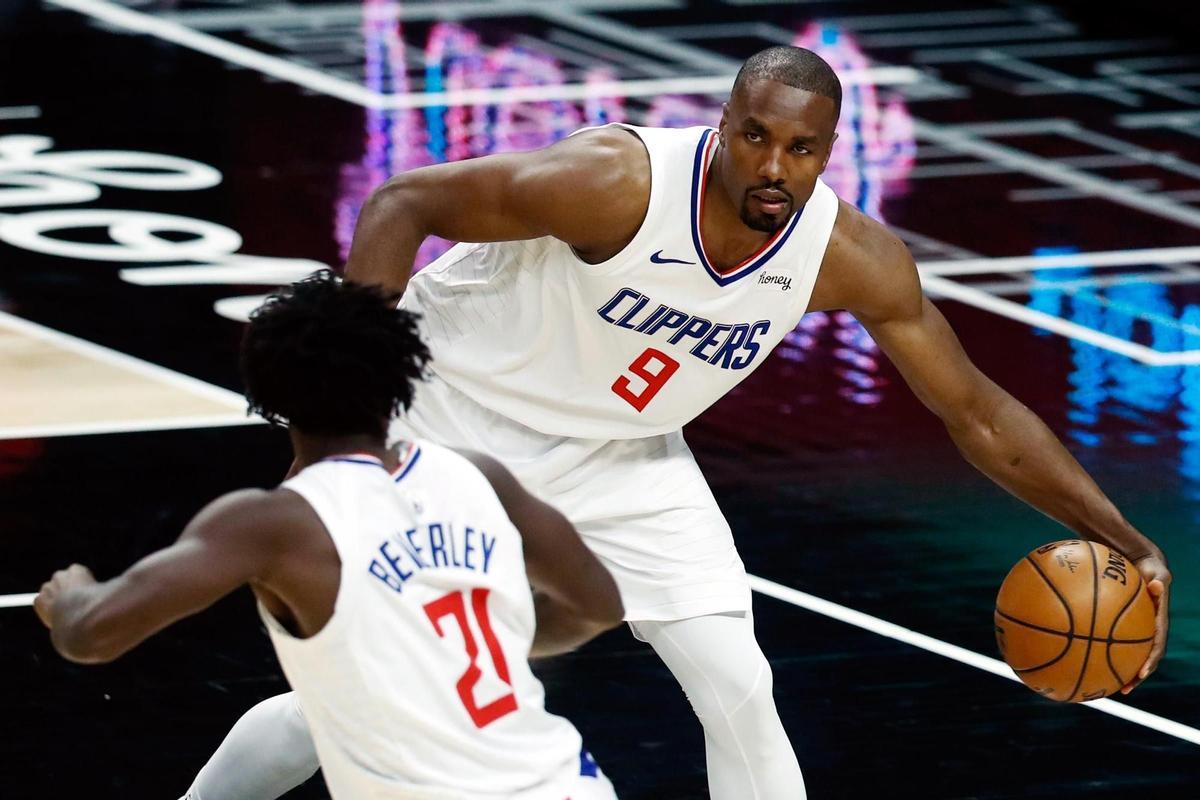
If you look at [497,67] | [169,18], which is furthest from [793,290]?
[169,18]

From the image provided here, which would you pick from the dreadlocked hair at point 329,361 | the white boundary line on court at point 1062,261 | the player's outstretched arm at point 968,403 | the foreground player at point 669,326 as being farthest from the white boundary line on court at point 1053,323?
the dreadlocked hair at point 329,361

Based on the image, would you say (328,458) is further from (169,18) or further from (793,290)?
(169,18)

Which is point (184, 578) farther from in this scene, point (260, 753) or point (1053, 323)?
point (1053, 323)

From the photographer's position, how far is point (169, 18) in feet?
40.3

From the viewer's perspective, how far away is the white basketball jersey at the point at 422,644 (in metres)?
3.15

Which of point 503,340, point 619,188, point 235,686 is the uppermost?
point 619,188

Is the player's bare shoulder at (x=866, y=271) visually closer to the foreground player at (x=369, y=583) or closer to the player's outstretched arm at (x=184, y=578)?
the foreground player at (x=369, y=583)

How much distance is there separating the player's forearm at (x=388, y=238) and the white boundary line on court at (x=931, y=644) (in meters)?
2.18

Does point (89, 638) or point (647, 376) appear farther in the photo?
point (647, 376)

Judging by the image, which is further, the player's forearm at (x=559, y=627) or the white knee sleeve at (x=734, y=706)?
the white knee sleeve at (x=734, y=706)

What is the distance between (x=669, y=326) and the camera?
4.40 metres

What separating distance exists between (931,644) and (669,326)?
6.00ft

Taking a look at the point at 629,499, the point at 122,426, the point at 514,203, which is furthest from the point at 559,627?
the point at 122,426

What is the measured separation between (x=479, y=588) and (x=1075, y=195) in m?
7.30
